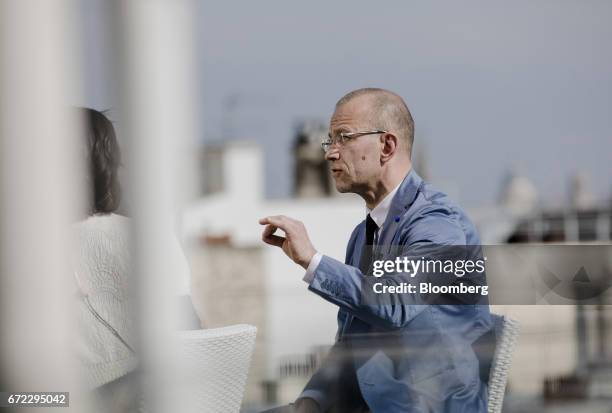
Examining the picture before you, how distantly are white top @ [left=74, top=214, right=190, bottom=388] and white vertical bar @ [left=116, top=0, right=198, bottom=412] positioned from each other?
24 centimetres

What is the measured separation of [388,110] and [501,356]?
795 mm

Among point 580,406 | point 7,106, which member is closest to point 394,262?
point 580,406

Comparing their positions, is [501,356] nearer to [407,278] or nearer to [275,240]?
[407,278]

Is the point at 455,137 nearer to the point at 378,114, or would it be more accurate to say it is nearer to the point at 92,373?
the point at 378,114

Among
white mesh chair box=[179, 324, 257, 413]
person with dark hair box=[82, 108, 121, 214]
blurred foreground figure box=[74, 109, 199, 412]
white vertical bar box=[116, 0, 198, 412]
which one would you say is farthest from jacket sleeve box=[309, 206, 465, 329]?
white vertical bar box=[116, 0, 198, 412]

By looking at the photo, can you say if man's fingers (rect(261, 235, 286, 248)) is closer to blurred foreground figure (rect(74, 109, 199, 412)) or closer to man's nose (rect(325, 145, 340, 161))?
man's nose (rect(325, 145, 340, 161))

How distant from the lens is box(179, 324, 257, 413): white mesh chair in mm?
2820

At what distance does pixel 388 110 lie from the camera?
124 inches

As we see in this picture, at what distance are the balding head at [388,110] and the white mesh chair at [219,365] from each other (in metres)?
0.70

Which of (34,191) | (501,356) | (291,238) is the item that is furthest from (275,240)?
(34,191)

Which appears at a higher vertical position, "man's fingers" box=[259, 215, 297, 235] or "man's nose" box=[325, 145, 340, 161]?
"man's nose" box=[325, 145, 340, 161]

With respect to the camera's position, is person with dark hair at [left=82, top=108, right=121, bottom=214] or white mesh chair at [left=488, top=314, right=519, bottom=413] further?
white mesh chair at [left=488, top=314, right=519, bottom=413]

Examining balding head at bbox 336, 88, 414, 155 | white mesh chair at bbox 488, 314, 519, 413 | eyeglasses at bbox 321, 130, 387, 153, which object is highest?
balding head at bbox 336, 88, 414, 155

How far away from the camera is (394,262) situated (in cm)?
315
